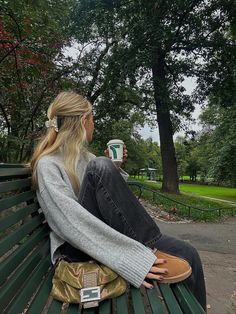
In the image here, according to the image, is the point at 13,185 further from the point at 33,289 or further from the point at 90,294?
the point at 90,294

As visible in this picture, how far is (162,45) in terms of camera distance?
1286 cm

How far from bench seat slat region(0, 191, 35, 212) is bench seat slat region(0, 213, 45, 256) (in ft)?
0.49

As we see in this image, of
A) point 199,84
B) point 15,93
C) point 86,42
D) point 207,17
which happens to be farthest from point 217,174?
point 15,93

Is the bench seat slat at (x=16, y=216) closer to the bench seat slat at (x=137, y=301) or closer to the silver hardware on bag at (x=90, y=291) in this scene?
the silver hardware on bag at (x=90, y=291)

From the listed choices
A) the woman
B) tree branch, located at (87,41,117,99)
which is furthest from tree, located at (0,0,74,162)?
tree branch, located at (87,41,117,99)

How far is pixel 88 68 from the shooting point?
11.7 m

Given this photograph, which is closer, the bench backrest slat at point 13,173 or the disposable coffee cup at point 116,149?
the bench backrest slat at point 13,173

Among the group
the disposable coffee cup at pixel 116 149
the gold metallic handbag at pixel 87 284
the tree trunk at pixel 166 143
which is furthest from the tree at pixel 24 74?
the tree trunk at pixel 166 143

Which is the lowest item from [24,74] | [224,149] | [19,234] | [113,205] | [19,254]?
[19,254]

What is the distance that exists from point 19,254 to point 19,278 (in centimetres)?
15

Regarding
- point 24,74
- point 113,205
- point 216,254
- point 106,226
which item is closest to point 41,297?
point 106,226

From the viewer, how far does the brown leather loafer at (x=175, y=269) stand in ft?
5.99

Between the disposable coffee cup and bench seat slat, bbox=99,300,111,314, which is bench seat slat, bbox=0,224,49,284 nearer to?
bench seat slat, bbox=99,300,111,314

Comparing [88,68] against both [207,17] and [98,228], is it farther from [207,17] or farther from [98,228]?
[98,228]
